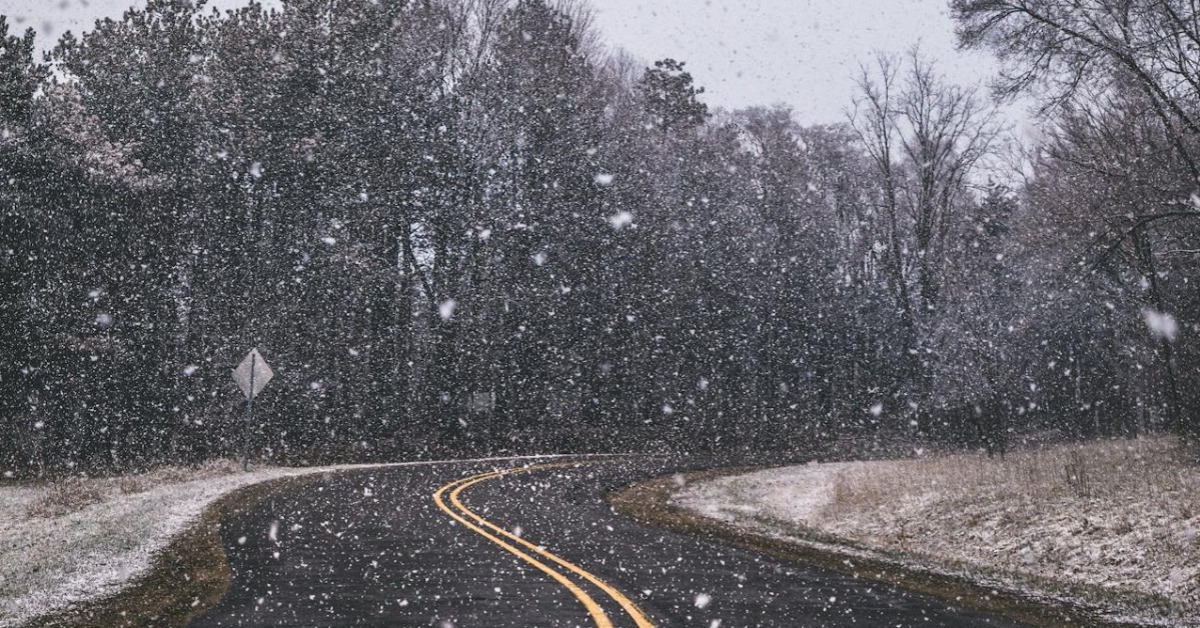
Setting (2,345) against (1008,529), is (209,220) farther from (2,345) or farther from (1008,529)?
(1008,529)

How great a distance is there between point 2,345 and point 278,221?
40.3 feet

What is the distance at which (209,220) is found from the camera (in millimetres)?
37281

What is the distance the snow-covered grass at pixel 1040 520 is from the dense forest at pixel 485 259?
6063 mm

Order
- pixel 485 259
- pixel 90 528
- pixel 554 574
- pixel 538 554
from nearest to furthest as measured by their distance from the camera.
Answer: pixel 554 574 < pixel 538 554 < pixel 90 528 < pixel 485 259

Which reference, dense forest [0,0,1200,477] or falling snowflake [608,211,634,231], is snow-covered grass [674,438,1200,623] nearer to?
dense forest [0,0,1200,477]

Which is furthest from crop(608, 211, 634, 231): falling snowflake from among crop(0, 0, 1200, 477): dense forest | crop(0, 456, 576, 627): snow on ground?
crop(0, 456, 576, 627): snow on ground

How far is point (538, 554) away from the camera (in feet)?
42.2

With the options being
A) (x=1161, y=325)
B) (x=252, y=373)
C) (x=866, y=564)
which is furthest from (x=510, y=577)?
(x=252, y=373)

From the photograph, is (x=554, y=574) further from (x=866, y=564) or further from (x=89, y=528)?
(x=89, y=528)

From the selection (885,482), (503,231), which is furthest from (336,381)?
(885,482)

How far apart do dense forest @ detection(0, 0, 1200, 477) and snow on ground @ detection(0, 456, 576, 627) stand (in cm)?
703

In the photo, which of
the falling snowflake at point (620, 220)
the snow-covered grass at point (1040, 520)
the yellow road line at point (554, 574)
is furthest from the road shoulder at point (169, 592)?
the falling snowflake at point (620, 220)

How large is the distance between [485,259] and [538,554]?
2999 centimetres

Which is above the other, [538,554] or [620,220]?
[620,220]
